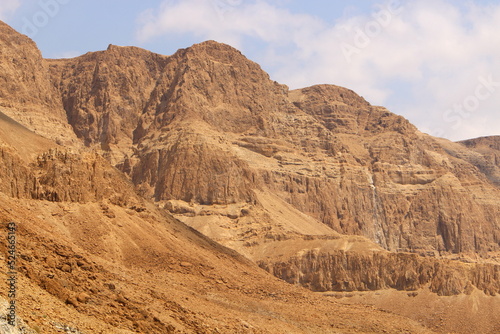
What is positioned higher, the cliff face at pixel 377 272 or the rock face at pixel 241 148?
the rock face at pixel 241 148

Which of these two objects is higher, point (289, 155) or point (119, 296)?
point (289, 155)

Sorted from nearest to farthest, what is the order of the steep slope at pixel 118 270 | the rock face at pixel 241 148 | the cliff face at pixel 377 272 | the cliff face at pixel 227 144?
the steep slope at pixel 118 270 → the cliff face at pixel 377 272 → the cliff face at pixel 227 144 → the rock face at pixel 241 148

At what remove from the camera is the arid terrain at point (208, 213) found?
55.3 metres

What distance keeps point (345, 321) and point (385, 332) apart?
4101mm

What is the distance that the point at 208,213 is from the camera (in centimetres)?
14150

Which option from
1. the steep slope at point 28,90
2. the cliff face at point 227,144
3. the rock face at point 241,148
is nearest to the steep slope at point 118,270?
the cliff face at point 227,144

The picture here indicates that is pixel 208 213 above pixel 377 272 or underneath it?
above

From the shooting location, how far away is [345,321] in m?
78.0

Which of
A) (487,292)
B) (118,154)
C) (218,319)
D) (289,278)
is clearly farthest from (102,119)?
(218,319)

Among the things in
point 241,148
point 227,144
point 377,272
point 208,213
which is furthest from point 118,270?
point 241,148

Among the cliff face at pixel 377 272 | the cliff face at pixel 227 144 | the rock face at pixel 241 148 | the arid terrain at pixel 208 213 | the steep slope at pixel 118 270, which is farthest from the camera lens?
the rock face at pixel 241 148

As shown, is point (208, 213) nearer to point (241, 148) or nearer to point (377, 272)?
point (241, 148)

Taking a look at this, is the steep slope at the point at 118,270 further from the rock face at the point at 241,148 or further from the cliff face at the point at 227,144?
the rock face at the point at 241,148

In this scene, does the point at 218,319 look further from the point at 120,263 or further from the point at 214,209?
the point at 214,209
